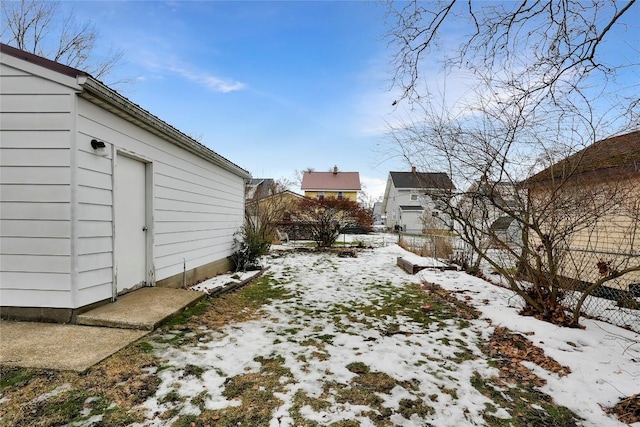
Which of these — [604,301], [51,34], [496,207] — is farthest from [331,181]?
[496,207]

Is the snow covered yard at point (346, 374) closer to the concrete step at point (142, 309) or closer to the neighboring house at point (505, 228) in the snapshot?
the concrete step at point (142, 309)

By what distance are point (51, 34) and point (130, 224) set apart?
1269 cm

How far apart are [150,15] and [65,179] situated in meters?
5.93

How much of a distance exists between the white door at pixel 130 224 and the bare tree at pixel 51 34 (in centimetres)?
1132

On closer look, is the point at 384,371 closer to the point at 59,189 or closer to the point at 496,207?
the point at 496,207

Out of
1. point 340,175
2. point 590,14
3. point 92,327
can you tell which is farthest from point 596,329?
point 340,175

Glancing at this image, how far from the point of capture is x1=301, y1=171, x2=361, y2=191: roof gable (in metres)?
33.8

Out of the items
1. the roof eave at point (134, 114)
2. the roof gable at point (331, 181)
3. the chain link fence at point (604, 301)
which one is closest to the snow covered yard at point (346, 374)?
the chain link fence at point (604, 301)

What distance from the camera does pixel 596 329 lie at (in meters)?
3.68

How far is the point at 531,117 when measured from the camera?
12.4ft

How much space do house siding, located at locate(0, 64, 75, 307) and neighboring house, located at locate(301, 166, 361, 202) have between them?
29866 millimetres

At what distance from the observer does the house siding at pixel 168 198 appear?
3639 mm

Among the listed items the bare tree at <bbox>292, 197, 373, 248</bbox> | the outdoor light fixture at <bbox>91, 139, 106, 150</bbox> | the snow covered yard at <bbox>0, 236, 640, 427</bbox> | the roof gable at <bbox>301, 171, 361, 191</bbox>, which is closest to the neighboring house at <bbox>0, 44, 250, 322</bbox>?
the outdoor light fixture at <bbox>91, 139, 106, 150</bbox>

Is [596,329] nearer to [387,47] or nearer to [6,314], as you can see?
[387,47]
